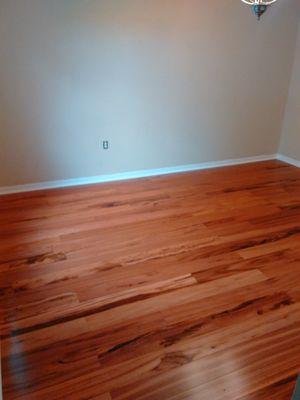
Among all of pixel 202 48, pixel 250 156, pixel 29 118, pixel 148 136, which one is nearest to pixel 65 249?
pixel 29 118

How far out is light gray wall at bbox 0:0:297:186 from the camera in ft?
10.1

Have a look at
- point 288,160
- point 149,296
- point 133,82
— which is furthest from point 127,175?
point 288,160

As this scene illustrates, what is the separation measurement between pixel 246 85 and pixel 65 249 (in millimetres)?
3085

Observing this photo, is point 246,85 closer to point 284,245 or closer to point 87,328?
point 284,245

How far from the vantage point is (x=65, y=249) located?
8.10 feet

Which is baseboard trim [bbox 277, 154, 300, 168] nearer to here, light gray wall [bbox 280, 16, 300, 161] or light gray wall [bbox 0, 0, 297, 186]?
light gray wall [bbox 280, 16, 300, 161]

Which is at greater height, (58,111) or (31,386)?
(58,111)

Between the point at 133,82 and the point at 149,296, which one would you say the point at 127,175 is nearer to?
the point at 133,82

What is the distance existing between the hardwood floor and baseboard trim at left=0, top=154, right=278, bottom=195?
172 mm

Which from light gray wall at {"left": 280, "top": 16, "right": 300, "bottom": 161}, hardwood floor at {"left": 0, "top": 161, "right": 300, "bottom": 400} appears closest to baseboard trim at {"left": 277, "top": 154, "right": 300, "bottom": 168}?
light gray wall at {"left": 280, "top": 16, "right": 300, "bottom": 161}

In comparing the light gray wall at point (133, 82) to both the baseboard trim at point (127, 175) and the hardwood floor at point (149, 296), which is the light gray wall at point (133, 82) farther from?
the hardwood floor at point (149, 296)

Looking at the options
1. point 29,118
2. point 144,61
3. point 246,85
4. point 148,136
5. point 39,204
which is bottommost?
point 39,204

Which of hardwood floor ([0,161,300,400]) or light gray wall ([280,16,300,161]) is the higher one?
light gray wall ([280,16,300,161])

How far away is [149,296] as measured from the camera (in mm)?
1983
